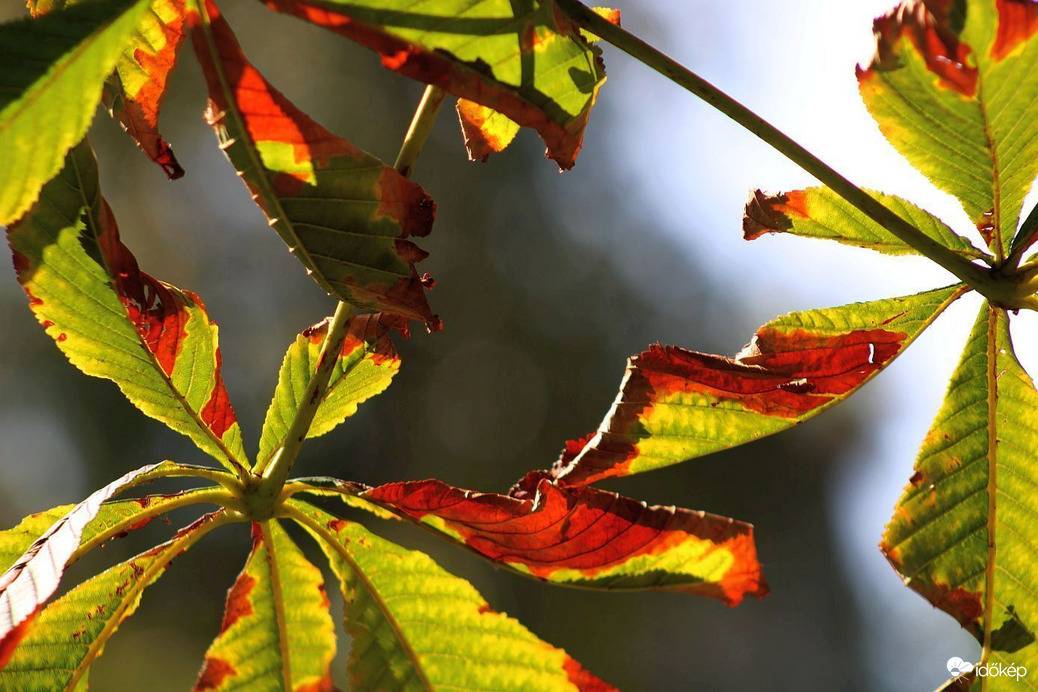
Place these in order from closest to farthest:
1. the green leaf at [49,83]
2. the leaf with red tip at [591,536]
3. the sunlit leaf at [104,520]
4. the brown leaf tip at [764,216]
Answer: the green leaf at [49,83] → the leaf with red tip at [591,536] → the sunlit leaf at [104,520] → the brown leaf tip at [764,216]

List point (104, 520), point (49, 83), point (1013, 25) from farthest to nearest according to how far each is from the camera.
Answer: point (104, 520), point (1013, 25), point (49, 83)

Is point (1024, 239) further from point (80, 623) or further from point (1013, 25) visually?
point (80, 623)

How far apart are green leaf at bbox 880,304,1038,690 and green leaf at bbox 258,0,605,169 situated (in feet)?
1.36

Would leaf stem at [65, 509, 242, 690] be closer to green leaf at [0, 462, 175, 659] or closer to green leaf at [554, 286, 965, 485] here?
green leaf at [0, 462, 175, 659]

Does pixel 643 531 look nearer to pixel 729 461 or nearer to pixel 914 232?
pixel 914 232

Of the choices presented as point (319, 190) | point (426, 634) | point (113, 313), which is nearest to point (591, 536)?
point (426, 634)

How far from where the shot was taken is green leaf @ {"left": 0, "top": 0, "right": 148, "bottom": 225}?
411 mm

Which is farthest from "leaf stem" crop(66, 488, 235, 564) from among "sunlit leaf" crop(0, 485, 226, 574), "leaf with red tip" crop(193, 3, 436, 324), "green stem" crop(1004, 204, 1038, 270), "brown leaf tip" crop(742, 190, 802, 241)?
"green stem" crop(1004, 204, 1038, 270)

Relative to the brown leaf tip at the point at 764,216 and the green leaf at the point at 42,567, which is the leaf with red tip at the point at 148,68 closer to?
the green leaf at the point at 42,567

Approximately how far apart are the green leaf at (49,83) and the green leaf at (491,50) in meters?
0.08

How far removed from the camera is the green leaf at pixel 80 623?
1.99 ft

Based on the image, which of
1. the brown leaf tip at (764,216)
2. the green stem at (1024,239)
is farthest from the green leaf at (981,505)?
the brown leaf tip at (764,216)

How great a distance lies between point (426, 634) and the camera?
647 mm

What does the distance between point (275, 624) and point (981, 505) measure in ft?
1.85
